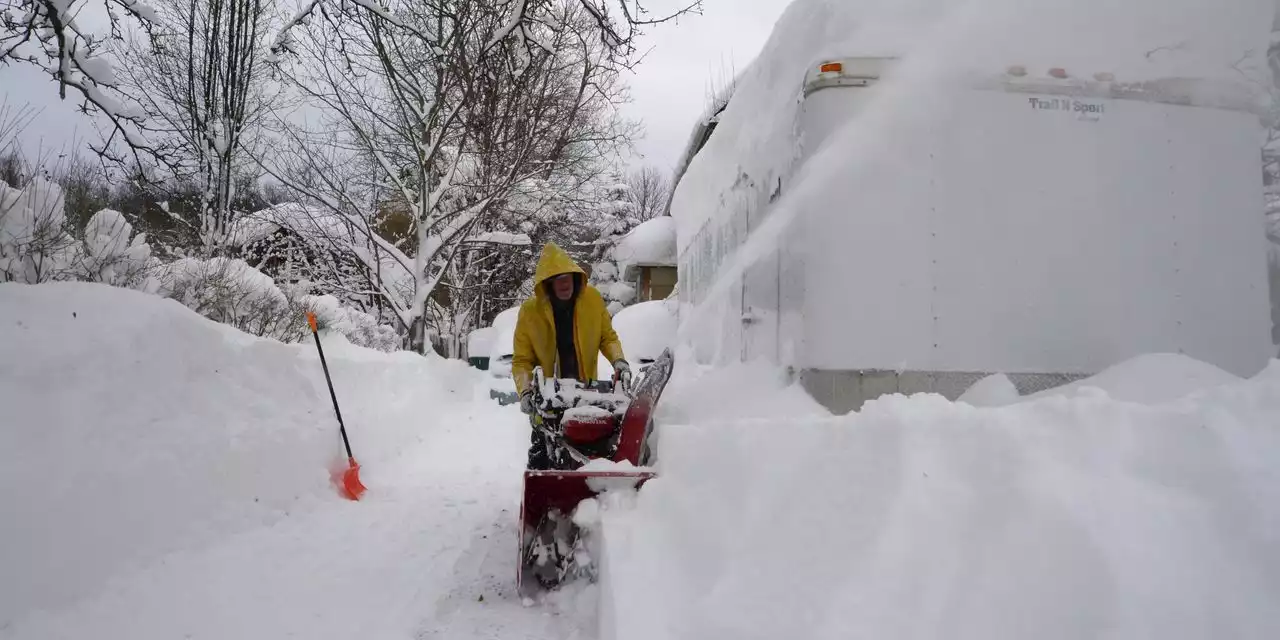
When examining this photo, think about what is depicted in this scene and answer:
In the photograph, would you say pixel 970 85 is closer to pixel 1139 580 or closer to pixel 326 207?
pixel 1139 580

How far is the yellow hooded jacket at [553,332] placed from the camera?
4879 millimetres

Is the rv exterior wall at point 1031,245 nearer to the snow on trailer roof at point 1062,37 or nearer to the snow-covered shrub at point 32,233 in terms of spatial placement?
the snow on trailer roof at point 1062,37

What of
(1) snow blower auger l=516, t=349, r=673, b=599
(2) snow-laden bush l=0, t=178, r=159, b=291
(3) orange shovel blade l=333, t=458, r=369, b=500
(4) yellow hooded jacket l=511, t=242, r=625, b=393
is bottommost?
(3) orange shovel blade l=333, t=458, r=369, b=500

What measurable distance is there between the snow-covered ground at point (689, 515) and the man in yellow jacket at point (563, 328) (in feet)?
3.28

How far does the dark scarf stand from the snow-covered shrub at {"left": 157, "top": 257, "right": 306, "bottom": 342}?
5.78 meters

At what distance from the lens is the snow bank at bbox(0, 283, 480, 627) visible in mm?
3365

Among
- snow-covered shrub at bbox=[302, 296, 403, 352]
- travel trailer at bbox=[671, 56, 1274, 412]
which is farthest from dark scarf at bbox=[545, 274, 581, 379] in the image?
snow-covered shrub at bbox=[302, 296, 403, 352]

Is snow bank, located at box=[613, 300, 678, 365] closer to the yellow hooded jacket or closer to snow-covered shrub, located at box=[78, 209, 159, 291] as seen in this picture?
the yellow hooded jacket

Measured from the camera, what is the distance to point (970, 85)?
4.39 meters

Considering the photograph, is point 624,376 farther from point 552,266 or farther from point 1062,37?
point 1062,37

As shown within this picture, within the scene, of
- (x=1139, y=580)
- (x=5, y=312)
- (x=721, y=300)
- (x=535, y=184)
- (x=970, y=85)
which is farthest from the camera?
(x=535, y=184)

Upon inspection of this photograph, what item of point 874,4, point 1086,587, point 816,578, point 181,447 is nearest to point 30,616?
point 181,447

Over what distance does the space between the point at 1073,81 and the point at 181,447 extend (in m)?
5.77

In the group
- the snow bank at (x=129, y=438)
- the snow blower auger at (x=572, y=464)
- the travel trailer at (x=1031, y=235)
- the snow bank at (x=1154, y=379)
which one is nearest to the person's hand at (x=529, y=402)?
the snow blower auger at (x=572, y=464)
